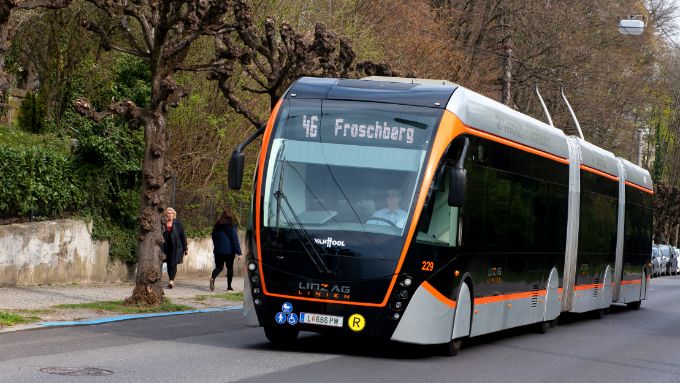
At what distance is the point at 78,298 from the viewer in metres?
20.6

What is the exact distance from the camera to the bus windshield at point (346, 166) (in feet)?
45.1

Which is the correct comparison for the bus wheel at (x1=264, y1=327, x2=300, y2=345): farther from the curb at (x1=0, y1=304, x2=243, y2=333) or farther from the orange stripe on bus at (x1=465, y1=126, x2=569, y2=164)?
the orange stripe on bus at (x1=465, y1=126, x2=569, y2=164)

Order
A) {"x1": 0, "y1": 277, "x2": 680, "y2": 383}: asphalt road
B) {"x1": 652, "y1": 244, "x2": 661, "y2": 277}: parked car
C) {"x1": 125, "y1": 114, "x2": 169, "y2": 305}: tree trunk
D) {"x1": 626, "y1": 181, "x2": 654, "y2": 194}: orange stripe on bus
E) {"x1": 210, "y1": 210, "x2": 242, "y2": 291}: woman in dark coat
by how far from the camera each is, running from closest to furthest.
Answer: {"x1": 0, "y1": 277, "x2": 680, "y2": 383}: asphalt road → {"x1": 125, "y1": 114, "x2": 169, "y2": 305}: tree trunk → {"x1": 210, "y1": 210, "x2": 242, "y2": 291}: woman in dark coat → {"x1": 626, "y1": 181, "x2": 654, "y2": 194}: orange stripe on bus → {"x1": 652, "y1": 244, "x2": 661, "y2": 277}: parked car

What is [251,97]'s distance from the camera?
31.8 meters

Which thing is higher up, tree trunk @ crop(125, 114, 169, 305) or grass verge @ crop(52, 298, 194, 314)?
tree trunk @ crop(125, 114, 169, 305)

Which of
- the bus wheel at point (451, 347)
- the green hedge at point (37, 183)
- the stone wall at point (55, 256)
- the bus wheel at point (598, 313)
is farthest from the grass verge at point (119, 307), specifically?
the bus wheel at point (598, 313)

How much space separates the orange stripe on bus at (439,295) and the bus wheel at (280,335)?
1713mm

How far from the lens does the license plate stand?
44.4 ft

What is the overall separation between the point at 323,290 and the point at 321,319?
1.01 feet

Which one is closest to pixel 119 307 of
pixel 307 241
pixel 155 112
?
pixel 155 112

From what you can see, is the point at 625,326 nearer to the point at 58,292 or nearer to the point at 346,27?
the point at 58,292

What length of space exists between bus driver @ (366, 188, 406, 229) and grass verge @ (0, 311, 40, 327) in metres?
4.85

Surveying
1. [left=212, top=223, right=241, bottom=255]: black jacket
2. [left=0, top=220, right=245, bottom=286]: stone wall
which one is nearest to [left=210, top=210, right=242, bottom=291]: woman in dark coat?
[left=212, top=223, right=241, bottom=255]: black jacket

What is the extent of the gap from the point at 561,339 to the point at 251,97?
575 inches
